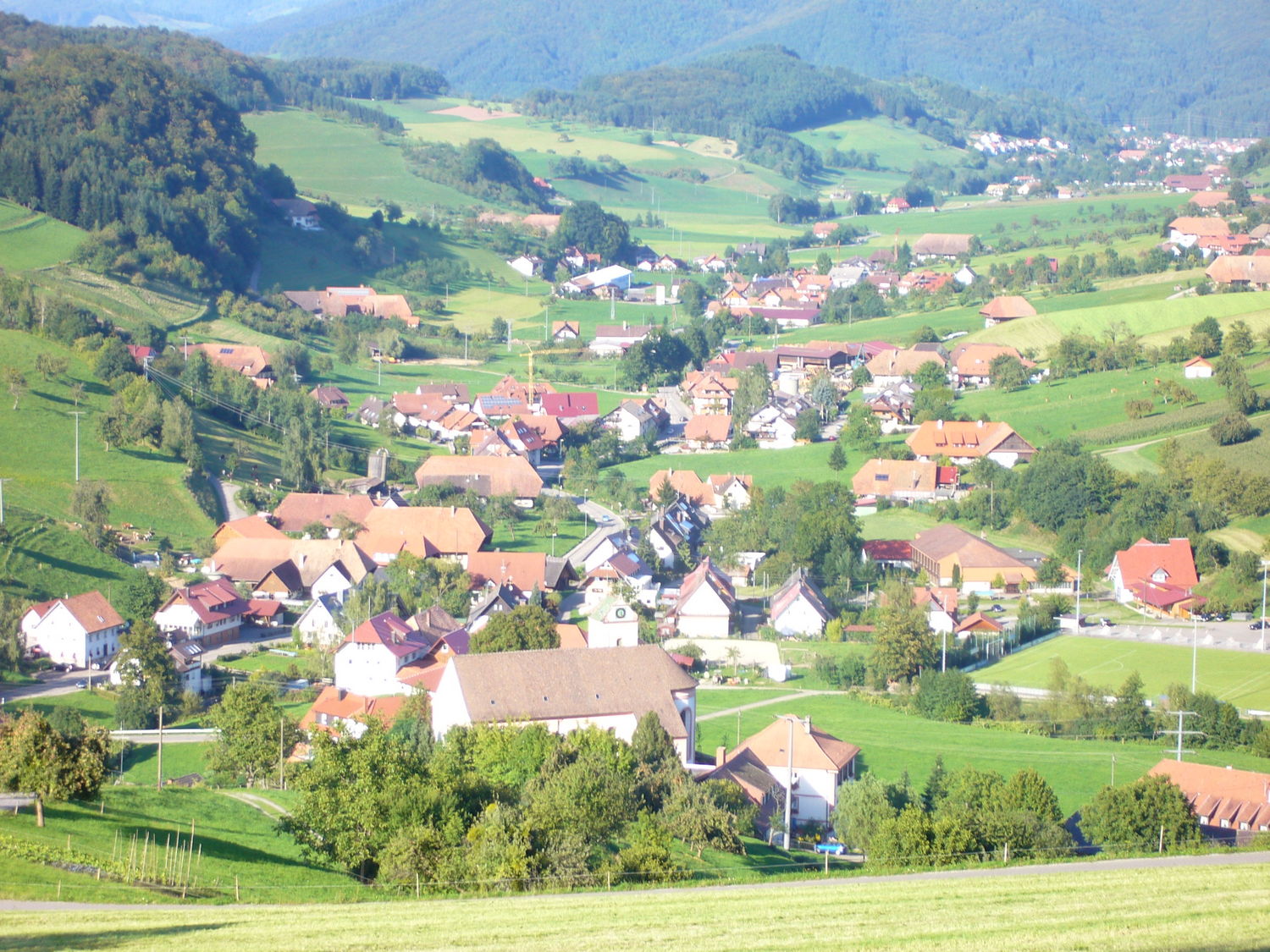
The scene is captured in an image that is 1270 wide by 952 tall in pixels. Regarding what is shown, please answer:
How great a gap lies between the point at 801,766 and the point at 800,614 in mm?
10293

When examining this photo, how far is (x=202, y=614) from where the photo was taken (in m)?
31.3

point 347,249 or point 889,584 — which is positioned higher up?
point 347,249

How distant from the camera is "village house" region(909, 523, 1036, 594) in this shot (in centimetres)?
3594

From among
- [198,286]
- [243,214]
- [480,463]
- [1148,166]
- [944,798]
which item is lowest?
[944,798]

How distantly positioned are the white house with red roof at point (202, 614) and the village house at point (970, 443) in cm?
2273

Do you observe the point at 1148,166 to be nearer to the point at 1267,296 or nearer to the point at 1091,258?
the point at 1091,258

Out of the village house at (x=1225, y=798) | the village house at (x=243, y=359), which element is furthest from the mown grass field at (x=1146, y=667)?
the village house at (x=243, y=359)

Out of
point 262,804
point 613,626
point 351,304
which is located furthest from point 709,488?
point 351,304

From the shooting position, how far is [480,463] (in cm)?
4494

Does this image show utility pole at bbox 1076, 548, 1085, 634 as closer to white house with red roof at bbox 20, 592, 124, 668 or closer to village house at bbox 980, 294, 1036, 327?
white house with red roof at bbox 20, 592, 124, 668

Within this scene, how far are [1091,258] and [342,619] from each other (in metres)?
53.7

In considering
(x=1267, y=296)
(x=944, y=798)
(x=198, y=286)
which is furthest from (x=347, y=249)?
(x=944, y=798)

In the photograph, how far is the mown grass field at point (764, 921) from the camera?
1213 centimetres

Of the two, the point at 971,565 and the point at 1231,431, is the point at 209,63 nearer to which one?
the point at 1231,431
